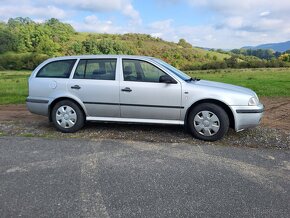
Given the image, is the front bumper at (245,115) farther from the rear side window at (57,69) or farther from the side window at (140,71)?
the rear side window at (57,69)

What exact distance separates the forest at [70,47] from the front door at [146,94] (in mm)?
50006

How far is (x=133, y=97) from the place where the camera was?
6324 mm

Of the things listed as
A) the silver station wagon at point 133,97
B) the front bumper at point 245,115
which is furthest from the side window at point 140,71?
the front bumper at point 245,115

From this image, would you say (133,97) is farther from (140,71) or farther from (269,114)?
(269,114)

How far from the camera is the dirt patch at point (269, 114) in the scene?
7605 mm

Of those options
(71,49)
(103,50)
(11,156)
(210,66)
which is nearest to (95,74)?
(11,156)

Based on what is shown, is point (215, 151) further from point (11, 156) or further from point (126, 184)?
point (11, 156)

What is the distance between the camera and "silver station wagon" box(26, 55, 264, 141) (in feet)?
19.7

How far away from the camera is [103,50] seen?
205ft

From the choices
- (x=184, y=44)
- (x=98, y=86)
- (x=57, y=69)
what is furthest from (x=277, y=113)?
(x=184, y=44)

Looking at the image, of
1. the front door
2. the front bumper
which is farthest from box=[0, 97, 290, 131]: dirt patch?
the front door

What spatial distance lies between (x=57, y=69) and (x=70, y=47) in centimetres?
6294

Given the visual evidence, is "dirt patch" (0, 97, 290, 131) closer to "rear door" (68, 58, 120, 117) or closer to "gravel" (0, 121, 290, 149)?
"gravel" (0, 121, 290, 149)

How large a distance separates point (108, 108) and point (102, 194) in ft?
9.66
